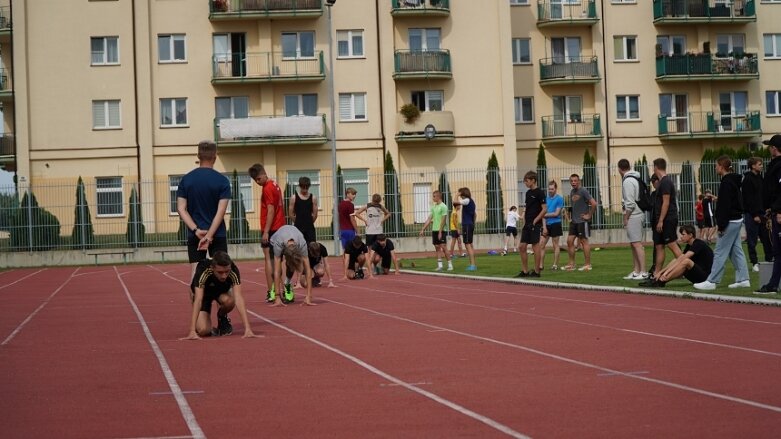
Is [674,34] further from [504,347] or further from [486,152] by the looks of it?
[504,347]

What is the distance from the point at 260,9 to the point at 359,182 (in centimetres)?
911

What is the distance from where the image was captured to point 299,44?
54500mm

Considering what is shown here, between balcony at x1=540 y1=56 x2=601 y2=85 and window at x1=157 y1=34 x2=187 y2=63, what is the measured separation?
58.8ft

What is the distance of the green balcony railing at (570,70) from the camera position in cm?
5872

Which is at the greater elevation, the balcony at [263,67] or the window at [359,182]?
the balcony at [263,67]

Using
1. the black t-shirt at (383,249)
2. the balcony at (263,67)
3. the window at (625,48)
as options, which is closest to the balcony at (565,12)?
the window at (625,48)

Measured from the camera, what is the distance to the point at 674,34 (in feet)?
200

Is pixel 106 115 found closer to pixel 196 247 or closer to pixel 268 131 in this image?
pixel 268 131

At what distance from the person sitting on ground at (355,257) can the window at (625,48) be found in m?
36.7

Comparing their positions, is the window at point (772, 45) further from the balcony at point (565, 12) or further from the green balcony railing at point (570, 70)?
the balcony at point (565, 12)

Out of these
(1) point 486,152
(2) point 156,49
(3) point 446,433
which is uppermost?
(2) point 156,49

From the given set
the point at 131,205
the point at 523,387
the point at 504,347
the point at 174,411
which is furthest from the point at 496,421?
the point at 131,205

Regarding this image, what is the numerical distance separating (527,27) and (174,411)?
5298 centimetres

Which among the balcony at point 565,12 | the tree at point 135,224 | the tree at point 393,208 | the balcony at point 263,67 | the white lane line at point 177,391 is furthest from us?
the balcony at point 565,12
